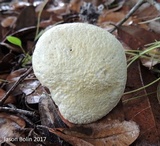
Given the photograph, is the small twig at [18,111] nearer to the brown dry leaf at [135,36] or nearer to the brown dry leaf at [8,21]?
the brown dry leaf at [135,36]

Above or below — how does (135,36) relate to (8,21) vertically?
above

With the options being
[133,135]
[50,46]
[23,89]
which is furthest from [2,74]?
[133,135]

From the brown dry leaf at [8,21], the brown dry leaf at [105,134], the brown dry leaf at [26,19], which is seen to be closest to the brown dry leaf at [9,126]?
the brown dry leaf at [105,134]

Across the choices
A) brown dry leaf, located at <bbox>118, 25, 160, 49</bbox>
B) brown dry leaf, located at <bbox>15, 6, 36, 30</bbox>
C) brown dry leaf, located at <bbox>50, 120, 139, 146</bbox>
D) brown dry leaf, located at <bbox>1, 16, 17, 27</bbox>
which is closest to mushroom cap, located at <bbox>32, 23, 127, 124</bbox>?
brown dry leaf, located at <bbox>50, 120, 139, 146</bbox>

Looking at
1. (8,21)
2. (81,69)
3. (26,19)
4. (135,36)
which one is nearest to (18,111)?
(81,69)

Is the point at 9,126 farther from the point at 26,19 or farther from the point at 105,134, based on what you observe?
the point at 26,19

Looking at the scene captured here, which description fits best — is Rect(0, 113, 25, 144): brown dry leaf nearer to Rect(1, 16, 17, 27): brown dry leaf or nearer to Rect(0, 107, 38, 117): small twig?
Rect(0, 107, 38, 117): small twig
